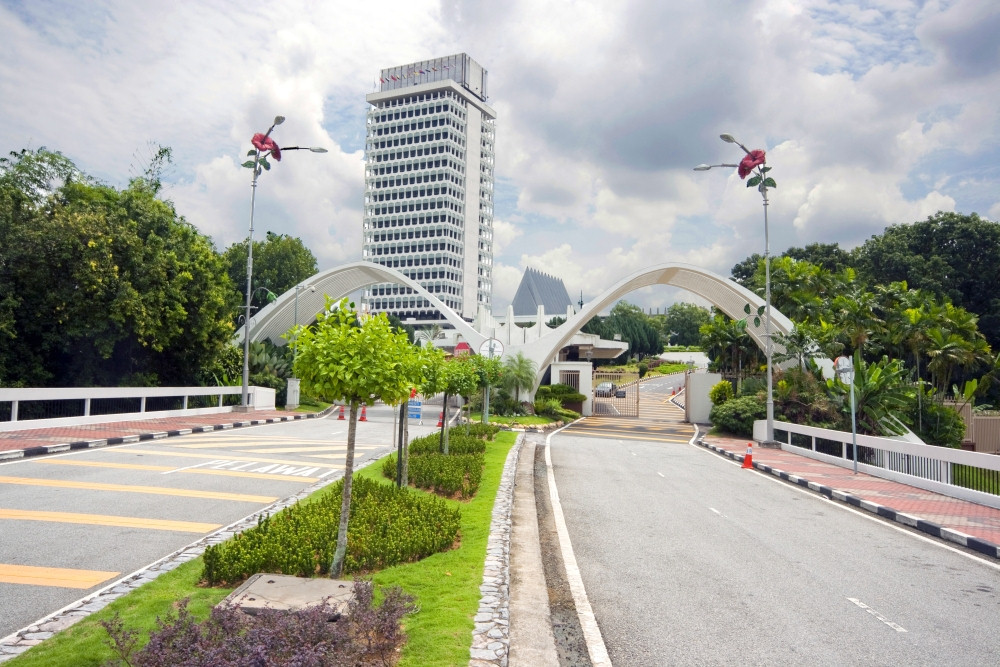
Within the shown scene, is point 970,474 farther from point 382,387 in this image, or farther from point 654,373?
point 654,373

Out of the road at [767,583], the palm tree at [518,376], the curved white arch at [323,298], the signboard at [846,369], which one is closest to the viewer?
the road at [767,583]

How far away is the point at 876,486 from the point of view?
14.6 meters

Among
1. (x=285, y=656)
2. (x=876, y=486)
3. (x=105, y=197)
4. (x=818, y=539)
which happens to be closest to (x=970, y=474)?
(x=876, y=486)

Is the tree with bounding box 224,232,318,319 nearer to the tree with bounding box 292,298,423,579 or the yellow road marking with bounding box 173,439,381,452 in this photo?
the yellow road marking with bounding box 173,439,381,452

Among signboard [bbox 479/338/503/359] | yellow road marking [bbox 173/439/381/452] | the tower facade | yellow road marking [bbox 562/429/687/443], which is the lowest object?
yellow road marking [bbox 562/429/687/443]

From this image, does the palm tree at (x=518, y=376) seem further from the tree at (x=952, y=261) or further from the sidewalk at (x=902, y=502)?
the tree at (x=952, y=261)

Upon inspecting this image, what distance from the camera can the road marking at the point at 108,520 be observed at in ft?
27.6

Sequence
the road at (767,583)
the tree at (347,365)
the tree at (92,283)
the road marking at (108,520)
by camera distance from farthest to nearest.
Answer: the tree at (92,283)
the road marking at (108,520)
the tree at (347,365)
the road at (767,583)

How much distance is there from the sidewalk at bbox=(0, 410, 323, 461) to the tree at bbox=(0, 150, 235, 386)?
308 centimetres

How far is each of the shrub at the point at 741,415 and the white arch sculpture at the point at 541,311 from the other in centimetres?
768

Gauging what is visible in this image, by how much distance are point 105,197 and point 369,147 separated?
349ft

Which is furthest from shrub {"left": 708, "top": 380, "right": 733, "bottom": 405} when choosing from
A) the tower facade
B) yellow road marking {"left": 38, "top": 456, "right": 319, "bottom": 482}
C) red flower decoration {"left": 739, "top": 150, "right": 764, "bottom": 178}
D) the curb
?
the tower facade

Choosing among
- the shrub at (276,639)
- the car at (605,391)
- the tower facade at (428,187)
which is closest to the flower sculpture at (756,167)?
the shrub at (276,639)

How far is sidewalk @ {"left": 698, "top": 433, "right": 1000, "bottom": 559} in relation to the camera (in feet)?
31.5
